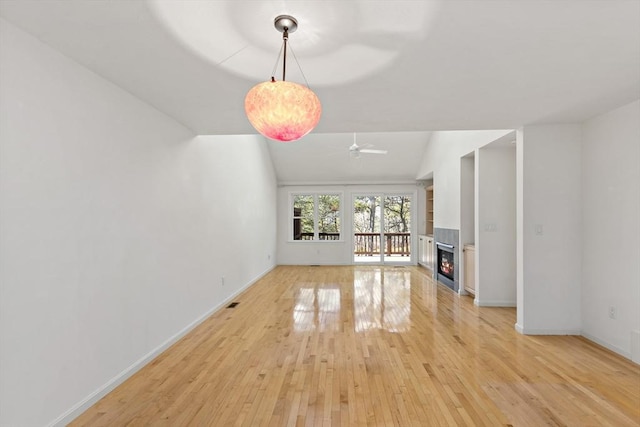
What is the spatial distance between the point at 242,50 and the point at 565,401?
3.32 meters

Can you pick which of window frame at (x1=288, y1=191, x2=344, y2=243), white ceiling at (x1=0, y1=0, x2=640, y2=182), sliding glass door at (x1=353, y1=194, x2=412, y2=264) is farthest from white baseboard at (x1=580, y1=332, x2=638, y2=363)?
window frame at (x1=288, y1=191, x2=344, y2=243)

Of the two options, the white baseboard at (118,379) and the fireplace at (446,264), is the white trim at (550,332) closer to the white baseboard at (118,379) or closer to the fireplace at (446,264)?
the fireplace at (446,264)

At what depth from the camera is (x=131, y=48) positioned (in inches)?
76.4

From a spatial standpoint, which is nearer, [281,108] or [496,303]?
[281,108]

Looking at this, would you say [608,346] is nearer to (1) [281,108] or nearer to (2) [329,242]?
(1) [281,108]

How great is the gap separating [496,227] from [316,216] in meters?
5.11

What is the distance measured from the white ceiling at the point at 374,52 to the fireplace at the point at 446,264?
3211 millimetres

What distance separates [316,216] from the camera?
899 centimetres

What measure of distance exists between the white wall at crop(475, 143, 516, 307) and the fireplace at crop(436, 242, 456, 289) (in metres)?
0.98

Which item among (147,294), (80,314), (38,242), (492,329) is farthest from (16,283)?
(492,329)

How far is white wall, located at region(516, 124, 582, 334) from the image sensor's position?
3602 mm

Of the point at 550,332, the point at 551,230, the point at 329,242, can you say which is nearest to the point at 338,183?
the point at 329,242

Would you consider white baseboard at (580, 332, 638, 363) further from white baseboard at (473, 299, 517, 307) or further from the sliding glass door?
the sliding glass door

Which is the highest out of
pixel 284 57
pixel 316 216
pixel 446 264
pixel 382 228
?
pixel 284 57
